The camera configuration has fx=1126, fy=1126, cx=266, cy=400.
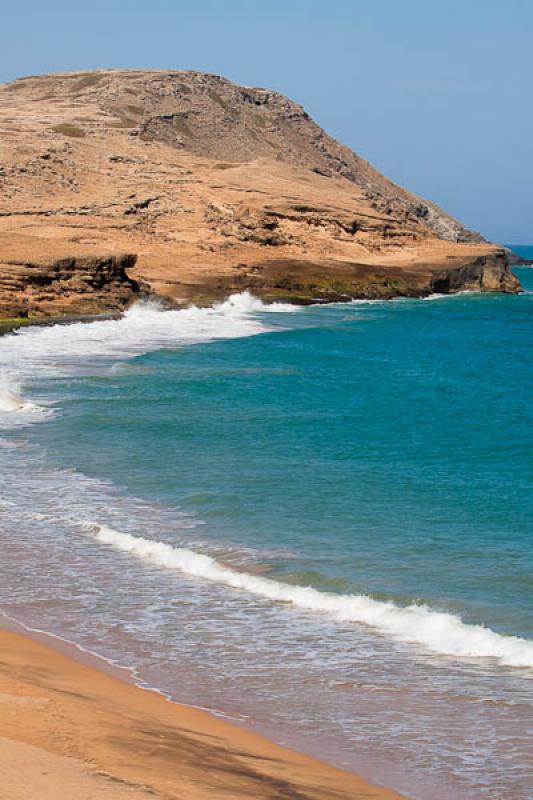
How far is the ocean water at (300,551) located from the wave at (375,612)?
0.09ft

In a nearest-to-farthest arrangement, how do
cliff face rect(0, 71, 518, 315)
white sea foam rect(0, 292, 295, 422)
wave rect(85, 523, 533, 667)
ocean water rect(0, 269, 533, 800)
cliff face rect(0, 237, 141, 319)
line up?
ocean water rect(0, 269, 533, 800)
wave rect(85, 523, 533, 667)
white sea foam rect(0, 292, 295, 422)
cliff face rect(0, 237, 141, 319)
cliff face rect(0, 71, 518, 315)

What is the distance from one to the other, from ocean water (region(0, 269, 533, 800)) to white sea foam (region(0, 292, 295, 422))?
343 millimetres

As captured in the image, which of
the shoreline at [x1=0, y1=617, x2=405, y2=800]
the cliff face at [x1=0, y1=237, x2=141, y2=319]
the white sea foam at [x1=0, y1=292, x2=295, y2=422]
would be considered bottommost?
the shoreline at [x1=0, y1=617, x2=405, y2=800]

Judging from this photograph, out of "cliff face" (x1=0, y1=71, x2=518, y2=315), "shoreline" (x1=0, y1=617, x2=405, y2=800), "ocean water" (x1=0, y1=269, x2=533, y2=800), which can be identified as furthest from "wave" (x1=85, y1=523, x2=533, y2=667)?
"cliff face" (x1=0, y1=71, x2=518, y2=315)

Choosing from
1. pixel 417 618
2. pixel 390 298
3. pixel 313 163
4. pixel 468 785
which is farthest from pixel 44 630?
pixel 313 163

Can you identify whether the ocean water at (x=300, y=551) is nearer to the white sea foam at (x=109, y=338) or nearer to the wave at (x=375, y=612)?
the wave at (x=375, y=612)

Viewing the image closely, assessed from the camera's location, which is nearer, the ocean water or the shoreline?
the shoreline

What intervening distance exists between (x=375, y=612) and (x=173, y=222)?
182 feet

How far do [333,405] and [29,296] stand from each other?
1857 centimetres

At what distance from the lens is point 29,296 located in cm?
4181

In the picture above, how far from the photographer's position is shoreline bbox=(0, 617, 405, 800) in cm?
643

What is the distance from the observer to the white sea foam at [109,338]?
30.5 metres

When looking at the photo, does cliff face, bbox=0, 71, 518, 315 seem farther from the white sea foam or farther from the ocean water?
the ocean water

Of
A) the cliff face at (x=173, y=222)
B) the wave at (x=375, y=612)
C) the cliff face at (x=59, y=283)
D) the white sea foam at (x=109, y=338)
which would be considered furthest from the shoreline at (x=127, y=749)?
the cliff face at (x=173, y=222)
